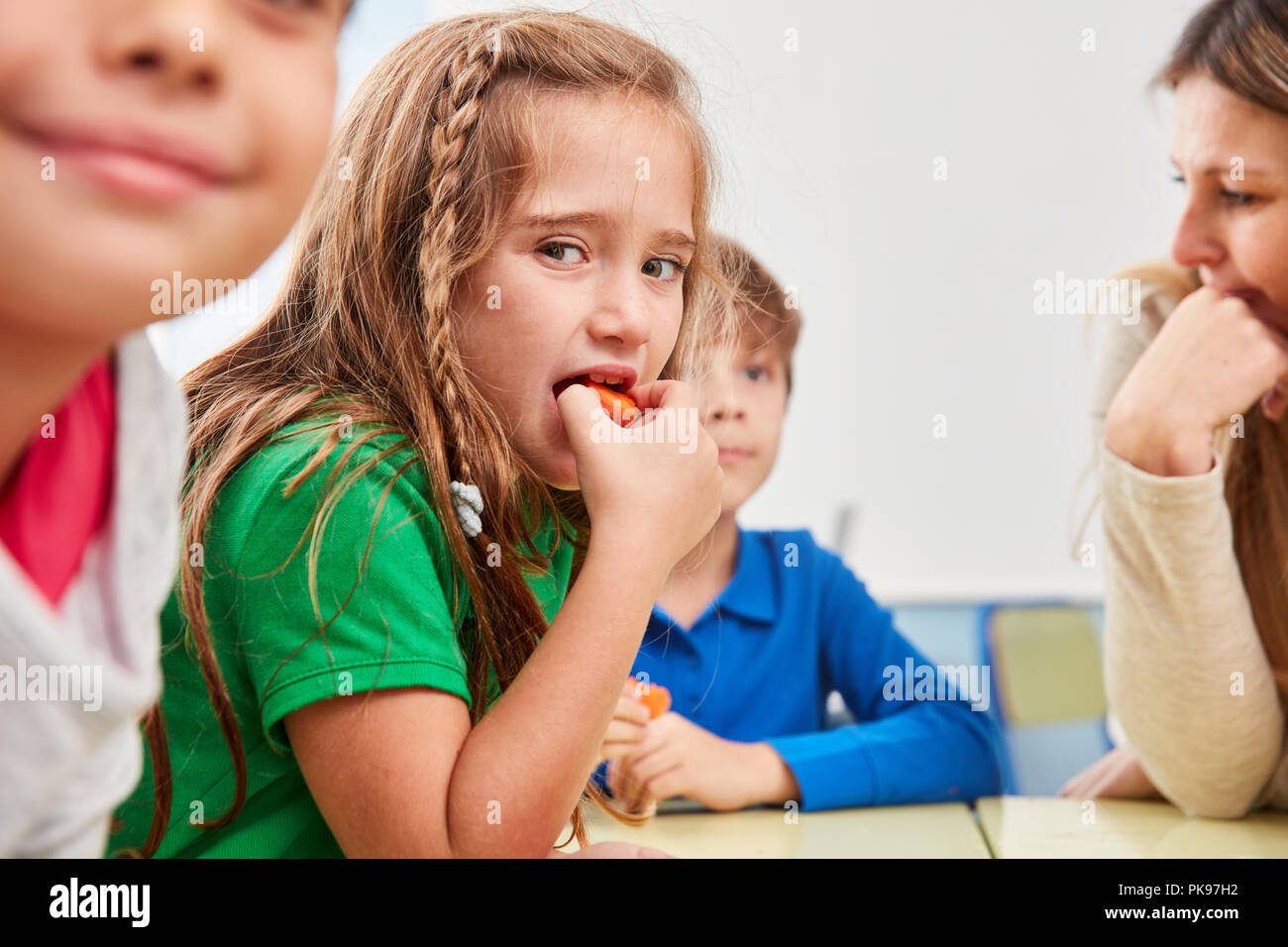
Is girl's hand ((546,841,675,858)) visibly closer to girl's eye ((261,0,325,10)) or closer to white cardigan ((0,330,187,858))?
white cardigan ((0,330,187,858))

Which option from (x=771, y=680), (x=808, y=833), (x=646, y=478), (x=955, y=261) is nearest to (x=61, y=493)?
(x=646, y=478)

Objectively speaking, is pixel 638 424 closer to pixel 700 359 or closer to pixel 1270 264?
pixel 700 359

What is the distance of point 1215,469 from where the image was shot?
34.3 inches

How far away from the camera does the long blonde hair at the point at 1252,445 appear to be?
860 millimetres

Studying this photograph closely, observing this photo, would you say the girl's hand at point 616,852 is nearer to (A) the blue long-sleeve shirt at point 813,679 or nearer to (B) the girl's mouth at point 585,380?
(B) the girl's mouth at point 585,380

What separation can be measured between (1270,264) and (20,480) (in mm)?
866

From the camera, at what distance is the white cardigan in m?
0.29

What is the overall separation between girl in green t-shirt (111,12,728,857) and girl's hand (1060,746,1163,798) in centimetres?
51

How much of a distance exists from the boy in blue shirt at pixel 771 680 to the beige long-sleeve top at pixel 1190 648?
19 centimetres

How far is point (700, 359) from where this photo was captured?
0.85 meters

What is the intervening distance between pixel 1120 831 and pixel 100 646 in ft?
2.38

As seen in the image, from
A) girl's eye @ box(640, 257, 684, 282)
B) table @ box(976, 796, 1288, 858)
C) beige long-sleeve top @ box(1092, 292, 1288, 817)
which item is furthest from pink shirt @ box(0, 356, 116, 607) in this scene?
beige long-sleeve top @ box(1092, 292, 1288, 817)

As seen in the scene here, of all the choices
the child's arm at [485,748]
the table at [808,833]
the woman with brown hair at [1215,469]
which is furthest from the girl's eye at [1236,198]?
the child's arm at [485,748]

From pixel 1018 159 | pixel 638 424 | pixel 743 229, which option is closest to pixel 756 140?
pixel 743 229
